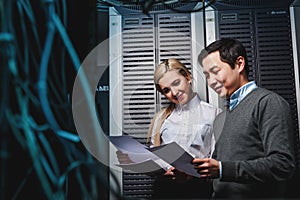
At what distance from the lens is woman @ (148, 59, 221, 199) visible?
3.92 ft

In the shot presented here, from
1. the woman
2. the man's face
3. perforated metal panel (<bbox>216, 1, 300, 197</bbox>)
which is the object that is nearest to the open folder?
the woman

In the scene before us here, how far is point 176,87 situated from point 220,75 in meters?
0.15

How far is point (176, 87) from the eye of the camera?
122 cm

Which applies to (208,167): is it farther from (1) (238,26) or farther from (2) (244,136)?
(1) (238,26)

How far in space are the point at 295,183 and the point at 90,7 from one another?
72cm

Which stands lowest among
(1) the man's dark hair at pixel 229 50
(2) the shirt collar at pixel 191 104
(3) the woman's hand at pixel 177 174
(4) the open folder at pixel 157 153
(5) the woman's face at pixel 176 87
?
(3) the woman's hand at pixel 177 174

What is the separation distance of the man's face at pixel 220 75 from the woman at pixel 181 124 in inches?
3.4

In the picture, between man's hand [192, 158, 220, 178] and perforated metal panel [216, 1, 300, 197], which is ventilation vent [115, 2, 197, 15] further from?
man's hand [192, 158, 220, 178]

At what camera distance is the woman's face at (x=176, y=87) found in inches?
48.1

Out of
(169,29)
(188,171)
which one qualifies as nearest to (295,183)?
(188,171)

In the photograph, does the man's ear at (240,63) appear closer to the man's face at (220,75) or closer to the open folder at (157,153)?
the man's face at (220,75)

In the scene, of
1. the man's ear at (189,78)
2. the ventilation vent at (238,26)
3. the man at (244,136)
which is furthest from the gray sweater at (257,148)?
the ventilation vent at (238,26)

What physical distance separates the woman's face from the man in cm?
9

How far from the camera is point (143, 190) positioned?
1.29m
